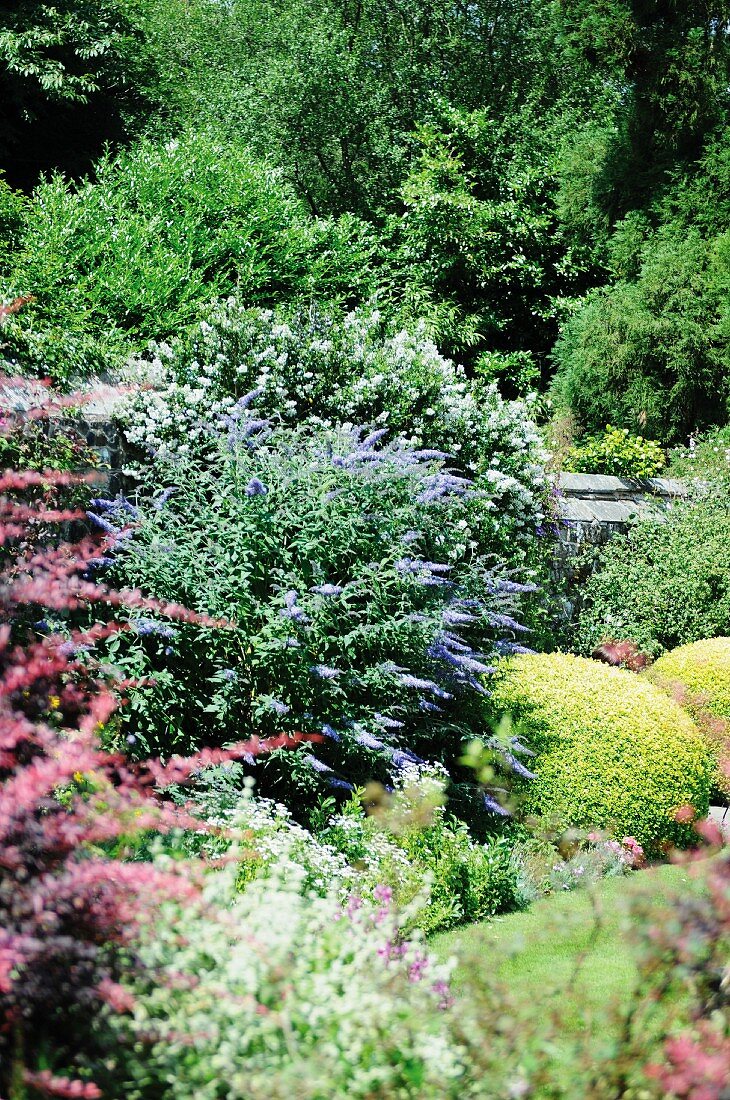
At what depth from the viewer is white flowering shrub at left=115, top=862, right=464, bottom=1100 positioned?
6.63ft

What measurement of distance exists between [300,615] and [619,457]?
698 centimetres

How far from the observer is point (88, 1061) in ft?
6.68

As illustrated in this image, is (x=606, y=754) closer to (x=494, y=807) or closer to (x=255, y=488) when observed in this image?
(x=494, y=807)

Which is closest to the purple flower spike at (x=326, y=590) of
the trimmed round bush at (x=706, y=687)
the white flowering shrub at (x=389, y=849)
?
the white flowering shrub at (x=389, y=849)

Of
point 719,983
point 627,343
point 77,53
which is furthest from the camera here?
point 77,53

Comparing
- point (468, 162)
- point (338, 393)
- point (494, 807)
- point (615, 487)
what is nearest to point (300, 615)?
point (494, 807)

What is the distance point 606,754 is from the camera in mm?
5840

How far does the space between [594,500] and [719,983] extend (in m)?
7.15

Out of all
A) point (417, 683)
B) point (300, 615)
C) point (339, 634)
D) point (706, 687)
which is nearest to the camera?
point (300, 615)

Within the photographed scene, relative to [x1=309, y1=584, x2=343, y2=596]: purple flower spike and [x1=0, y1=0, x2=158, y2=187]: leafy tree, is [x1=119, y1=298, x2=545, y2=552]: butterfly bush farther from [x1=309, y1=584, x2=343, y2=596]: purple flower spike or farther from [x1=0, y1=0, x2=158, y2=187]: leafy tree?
[x1=0, y1=0, x2=158, y2=187]: leafy tree

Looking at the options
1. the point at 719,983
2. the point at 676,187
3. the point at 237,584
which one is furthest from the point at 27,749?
the point at 676,187

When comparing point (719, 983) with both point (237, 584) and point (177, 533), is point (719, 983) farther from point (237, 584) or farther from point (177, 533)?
point (177, 533)

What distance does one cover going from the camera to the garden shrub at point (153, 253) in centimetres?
621

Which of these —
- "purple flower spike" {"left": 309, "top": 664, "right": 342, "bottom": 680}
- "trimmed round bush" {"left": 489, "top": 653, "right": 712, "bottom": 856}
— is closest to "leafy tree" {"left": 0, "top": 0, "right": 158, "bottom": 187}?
"trimmed round bush" {"left": 489, "top": 653, "right": 712, "bottom": 856}
